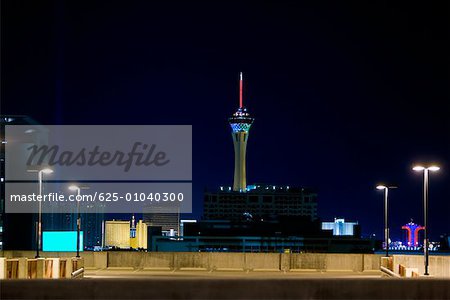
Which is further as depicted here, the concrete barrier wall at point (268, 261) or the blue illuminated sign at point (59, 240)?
the blue illuminated sign at point (59, 240)

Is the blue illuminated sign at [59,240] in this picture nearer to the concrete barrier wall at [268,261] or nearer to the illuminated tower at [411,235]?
the concrete barrier wall at [268,261]

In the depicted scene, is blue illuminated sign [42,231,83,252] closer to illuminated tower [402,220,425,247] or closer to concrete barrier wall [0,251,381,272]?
concrete barrier wall [0,251,381,272]
